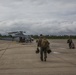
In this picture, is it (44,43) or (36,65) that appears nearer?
(36,65)

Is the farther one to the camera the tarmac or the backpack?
the backpack

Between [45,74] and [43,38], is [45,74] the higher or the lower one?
the lower one

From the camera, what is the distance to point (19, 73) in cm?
1217

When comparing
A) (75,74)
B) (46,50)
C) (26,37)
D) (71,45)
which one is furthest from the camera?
(26,37)

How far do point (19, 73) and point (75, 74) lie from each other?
7.99 feet

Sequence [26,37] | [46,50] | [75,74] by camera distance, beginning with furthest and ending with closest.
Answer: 1. [26,37]
2. [46,50]
3. [75,74]

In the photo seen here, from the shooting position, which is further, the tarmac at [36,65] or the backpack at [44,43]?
the backpack at [44,43]

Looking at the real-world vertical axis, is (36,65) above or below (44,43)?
below

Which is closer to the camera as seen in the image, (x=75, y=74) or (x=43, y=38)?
(x=75, y=74)

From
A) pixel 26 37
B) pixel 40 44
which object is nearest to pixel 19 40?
pixel 26 37

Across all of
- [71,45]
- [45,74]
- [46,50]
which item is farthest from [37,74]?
[71,45]

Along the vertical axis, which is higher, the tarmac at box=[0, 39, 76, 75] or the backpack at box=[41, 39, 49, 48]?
the backpack at box=[41, 39, 49, 48]

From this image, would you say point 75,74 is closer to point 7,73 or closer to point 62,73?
point 62,73

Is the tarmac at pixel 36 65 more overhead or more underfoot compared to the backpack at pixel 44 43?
more underfoot
